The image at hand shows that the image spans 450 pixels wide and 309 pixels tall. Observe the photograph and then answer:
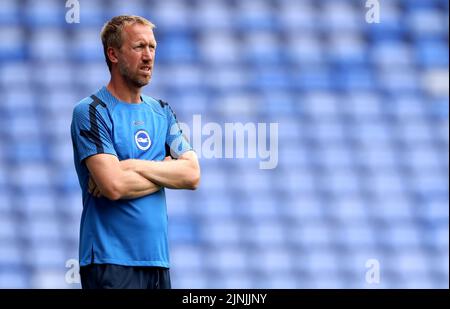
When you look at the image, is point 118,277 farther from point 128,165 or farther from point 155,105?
point 155,105

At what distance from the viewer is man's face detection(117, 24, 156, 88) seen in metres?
2.27

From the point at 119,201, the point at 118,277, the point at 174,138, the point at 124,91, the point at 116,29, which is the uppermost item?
the point at 116,29

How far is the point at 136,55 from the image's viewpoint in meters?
2.27

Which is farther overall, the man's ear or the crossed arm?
the man's ear

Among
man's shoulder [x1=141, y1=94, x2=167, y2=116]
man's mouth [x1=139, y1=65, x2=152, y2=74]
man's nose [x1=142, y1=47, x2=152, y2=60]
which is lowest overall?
man's shoulder [x1=141, y1=94, x2=167, y2=116]

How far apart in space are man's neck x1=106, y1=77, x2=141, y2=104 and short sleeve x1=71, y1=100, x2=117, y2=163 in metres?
0.05

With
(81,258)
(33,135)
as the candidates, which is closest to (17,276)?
(33,135)

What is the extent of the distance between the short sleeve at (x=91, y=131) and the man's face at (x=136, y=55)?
10cm

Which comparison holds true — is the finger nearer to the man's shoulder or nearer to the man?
the man

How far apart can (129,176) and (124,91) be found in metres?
0.23

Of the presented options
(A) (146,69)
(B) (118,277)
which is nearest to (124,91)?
(A) (146,69)

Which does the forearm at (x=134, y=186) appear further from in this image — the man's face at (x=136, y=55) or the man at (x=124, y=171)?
the man's face at (x=136, y=55)

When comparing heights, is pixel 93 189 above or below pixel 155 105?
below

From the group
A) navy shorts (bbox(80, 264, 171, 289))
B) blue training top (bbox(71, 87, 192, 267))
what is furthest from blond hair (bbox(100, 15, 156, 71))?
navy shorts (bbox(80, 264, 171, 289))
